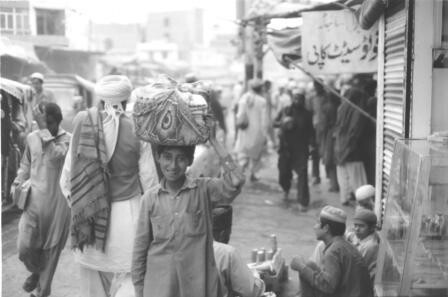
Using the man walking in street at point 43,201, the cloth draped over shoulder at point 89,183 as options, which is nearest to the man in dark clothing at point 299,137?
the man walking in street at point 43,201

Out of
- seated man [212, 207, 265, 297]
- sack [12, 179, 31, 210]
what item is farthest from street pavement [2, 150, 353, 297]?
seated man [212, 207, 265, 297]

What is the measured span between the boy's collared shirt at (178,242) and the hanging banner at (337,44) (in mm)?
5184

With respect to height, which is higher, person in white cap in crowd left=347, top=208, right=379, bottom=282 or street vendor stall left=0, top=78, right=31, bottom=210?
street vendor stall left=0, top=78, right=31, bottom=210

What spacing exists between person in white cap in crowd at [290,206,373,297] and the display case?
1.78 ft

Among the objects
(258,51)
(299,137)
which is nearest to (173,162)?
(299,137)

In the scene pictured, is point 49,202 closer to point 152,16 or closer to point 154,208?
point 154,208

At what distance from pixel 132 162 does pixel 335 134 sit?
6339 mm

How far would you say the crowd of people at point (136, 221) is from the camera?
3797 mm

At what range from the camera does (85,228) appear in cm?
479

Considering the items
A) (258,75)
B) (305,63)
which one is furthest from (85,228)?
(258,75)

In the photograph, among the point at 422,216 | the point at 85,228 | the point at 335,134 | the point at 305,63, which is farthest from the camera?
the point at 335,134

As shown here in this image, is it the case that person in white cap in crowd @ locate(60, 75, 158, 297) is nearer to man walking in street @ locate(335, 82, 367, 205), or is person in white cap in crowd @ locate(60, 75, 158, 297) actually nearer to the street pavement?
the street pavement

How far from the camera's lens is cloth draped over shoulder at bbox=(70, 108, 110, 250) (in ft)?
15.6

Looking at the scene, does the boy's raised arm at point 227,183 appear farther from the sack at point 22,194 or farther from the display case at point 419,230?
the sack at point 22,194
